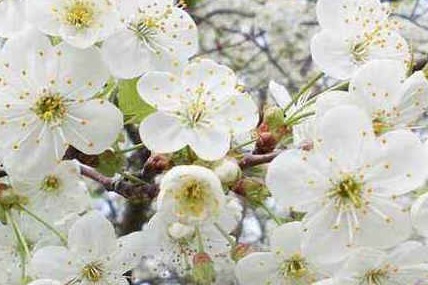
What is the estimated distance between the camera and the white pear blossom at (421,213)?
1652 mm

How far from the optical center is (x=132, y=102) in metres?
1.81

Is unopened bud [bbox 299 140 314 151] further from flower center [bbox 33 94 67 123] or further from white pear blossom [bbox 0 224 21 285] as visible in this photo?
white pear blossom [bbox 0 224 21 285]

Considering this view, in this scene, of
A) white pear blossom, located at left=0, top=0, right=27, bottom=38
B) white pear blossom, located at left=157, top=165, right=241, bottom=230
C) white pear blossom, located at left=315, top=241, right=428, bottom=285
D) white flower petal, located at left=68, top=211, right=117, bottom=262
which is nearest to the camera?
white pear blossom, located at left=157, top=165, right=241, bottom=230

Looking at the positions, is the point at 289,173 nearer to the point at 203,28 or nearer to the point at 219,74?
the point at 219,74

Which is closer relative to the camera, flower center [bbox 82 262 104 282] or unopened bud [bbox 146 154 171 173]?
unopened bud [bbox 146 154 171 173]

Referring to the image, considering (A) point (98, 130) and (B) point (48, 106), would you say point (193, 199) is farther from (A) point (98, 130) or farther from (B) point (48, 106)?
(B) point (48, 106)

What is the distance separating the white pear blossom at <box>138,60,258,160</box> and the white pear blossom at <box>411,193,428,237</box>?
1.08 ft

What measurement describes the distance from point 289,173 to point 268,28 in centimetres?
407

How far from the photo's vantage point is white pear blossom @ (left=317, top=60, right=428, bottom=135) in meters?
1.71

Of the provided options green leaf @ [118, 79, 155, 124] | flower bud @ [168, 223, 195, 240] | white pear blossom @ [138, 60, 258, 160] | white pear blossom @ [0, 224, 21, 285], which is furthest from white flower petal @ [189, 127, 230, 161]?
white pear blossom @ [0, 224, 21, 285]

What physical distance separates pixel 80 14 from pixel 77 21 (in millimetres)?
39

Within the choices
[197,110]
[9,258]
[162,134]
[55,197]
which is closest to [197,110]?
[197,110]

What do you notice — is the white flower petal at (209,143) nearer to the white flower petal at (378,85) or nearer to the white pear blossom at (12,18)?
the white flower petal at (378,85)

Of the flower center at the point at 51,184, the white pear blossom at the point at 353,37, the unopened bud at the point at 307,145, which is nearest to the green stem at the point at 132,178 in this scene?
the flower center at the point at 51,184
